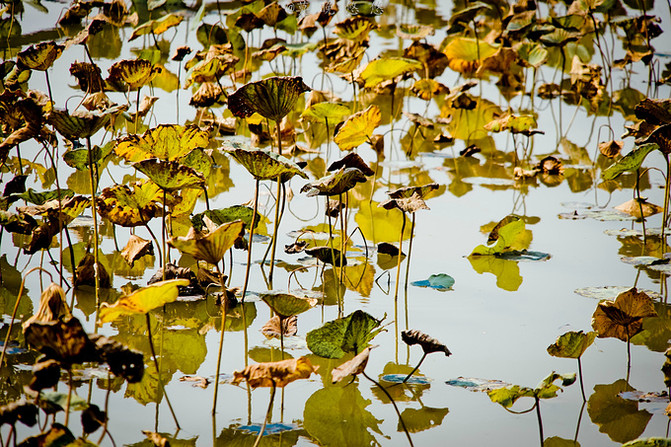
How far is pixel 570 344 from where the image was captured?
3.80 ft

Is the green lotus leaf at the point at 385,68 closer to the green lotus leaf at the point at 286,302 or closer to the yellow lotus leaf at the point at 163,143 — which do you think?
the yellow lotus leaf at the point at 163,143

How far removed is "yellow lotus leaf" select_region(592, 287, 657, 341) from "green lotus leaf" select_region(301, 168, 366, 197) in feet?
1.58

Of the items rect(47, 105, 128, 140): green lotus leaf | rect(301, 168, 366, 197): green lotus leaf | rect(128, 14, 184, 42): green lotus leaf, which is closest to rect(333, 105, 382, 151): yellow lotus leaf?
rect(301, 168, 366, 197): green lotus leaf

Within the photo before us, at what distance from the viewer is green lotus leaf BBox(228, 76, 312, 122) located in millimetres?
1312

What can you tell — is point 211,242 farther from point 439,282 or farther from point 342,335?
point 439,282

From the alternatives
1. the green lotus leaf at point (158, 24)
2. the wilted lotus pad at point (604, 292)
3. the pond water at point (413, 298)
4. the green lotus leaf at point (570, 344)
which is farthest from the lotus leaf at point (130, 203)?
the green lotus leaf at point (158, 24)

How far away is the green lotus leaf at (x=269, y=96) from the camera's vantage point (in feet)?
4.31

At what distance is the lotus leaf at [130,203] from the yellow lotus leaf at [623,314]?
33.3 inches

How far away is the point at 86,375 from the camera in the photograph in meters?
1.20

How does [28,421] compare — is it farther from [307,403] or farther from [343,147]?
[343,147]

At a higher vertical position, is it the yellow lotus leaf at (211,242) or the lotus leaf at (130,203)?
the lotus leaf at (130,203)

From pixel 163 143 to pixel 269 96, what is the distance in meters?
0.25

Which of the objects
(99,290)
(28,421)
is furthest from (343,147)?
(28,421)

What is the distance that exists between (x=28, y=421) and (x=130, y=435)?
8.1 inches
